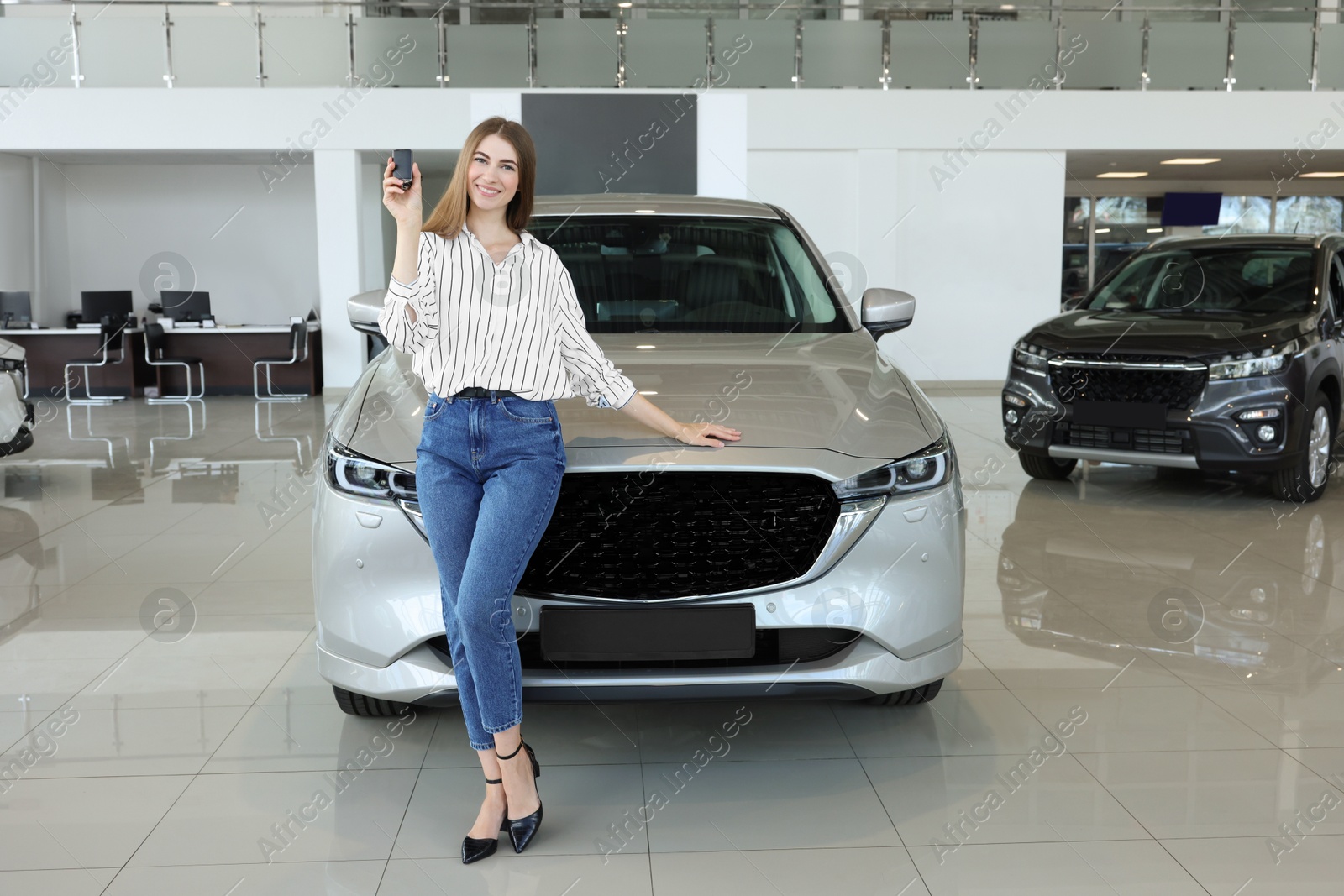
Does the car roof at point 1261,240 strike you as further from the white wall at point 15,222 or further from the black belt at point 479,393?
the white wall at point 15,222

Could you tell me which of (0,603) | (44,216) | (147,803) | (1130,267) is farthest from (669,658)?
(44,216)

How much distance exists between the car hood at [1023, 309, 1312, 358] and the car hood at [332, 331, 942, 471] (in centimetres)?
316

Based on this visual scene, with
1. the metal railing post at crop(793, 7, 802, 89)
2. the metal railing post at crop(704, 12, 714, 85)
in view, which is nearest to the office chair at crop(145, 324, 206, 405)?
the metal railing post at crop(704, 12, 714, 85)

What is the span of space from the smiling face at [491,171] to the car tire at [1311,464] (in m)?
4.82

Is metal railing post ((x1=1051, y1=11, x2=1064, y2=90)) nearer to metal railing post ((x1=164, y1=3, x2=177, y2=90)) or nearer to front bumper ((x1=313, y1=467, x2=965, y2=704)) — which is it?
metal railing post ((x1=164, y1=3, x2=177, y2=90))

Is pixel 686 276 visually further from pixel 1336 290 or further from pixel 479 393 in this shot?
pixel 1336 290

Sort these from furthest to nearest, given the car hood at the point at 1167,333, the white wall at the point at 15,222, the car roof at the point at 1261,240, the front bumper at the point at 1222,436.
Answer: the white wall at the point at 15,222
the car roof at the point at 1261,240
the car hood at the point at 1167,333
the front bumper at the point at 1222,436

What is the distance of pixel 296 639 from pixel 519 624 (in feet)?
5.41

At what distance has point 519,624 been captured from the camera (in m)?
2.29

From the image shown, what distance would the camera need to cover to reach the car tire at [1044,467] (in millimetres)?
6469

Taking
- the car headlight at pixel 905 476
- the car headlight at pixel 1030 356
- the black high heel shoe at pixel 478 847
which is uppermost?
the car headlight at pixel 905 476

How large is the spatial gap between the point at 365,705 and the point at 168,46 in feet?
36.1

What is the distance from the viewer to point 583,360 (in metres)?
2.37

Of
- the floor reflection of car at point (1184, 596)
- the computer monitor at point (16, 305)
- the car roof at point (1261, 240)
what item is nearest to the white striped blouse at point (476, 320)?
the floor reflection of car at point (1184, 596)
